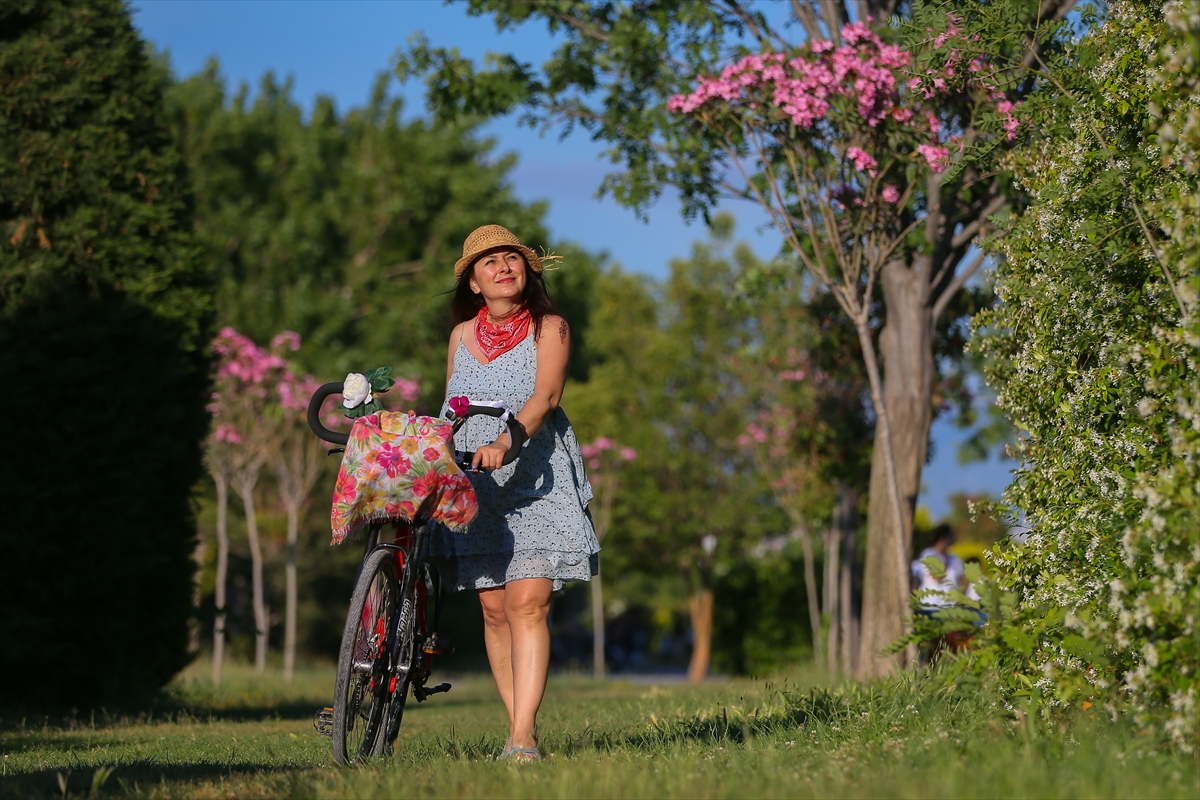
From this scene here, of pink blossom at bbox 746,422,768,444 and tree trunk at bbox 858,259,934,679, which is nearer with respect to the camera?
tree trunk at bbox 858,259,934,679

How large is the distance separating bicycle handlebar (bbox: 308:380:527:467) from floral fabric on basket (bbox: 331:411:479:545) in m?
0.14

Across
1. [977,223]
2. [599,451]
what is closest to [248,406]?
[599,451]

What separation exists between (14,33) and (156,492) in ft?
10.4

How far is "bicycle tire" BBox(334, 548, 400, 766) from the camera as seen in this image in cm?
441

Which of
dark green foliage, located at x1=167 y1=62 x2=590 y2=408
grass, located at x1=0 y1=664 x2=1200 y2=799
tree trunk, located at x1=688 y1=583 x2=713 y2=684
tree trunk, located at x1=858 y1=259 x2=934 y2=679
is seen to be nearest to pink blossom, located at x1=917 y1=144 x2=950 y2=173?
tree trunk, located at x1=858 y1=259 x2=934 y2=679

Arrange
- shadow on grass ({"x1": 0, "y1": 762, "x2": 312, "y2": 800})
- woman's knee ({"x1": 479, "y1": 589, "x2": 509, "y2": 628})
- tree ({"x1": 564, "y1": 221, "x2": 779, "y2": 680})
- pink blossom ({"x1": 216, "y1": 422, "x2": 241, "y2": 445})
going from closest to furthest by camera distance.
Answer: shadow on grass ({"x1": 0, "y1": 762, "x2": 312, "y2": 800}) < woman's knee ({"x1": 479, "y1": 589, "x2": 509, "y2": 628}) < pink blossom ({"x1": 216, "y1": 422, "x2": 241, "y2": 445}) < tree ({"x1": 564, "y1": 221, "x2": 779, "y2": 680})

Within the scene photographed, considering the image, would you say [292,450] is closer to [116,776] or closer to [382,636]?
[382,636]

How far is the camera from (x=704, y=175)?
30.8 feet

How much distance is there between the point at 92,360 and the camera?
785 centimetres

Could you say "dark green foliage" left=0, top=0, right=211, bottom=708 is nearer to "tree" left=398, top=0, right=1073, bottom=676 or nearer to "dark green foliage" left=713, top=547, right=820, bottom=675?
"tree" left=398, top=0, right=1073, bottom=676

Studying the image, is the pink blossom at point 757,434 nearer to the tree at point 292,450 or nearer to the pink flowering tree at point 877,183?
A: the tree at point 292,450

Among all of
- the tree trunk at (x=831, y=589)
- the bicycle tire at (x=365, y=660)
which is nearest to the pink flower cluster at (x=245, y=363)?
the tree trunk at (x=831, y=589)

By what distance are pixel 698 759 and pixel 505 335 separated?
183cm

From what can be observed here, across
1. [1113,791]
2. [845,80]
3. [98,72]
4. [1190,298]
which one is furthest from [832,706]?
[98,72]
